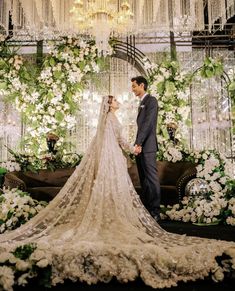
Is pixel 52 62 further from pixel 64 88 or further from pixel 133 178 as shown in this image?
pixel 133 178

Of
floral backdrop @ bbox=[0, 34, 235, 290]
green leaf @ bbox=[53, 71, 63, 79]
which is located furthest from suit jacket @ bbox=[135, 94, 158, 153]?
green leaf @ bbox=[53, 71, 63, 79]

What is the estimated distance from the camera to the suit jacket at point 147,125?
3.86 metres

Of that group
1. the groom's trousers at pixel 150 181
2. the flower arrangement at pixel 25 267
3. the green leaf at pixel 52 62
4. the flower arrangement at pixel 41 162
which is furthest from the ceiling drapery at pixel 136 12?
the flower arrangement at pixel 25 267

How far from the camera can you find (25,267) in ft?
6.28

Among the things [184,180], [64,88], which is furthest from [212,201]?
[64,88]

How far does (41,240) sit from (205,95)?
6.34 metres

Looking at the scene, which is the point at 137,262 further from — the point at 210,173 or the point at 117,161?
the point at 210,173

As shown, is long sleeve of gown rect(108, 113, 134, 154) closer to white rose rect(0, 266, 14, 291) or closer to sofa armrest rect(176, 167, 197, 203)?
sofa armrest rect(176, 167, 197, 203)

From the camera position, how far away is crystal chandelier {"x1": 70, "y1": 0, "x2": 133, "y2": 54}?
17.6ft

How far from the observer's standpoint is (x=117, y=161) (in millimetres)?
3502

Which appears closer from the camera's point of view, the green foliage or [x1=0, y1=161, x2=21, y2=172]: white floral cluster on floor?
[x1=0, y1=161, x2=21, y2=172]: white floral cluster on floor

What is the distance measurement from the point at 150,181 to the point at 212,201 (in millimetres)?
852

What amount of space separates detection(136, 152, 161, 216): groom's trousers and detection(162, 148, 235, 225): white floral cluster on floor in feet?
1.92

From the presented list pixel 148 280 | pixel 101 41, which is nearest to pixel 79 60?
pixel 101 41
